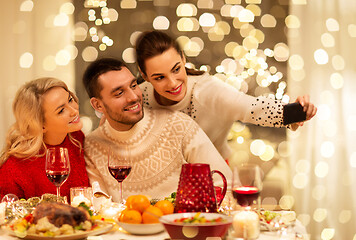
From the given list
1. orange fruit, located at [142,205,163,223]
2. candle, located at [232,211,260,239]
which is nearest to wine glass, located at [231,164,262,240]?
candle, located at [232,211,260,239]

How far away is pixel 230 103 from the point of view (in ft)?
6.92

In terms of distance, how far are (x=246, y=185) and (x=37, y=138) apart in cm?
120

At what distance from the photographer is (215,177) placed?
204 cm

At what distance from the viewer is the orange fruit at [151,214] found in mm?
1180

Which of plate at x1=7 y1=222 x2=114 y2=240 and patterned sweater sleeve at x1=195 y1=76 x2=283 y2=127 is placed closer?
plate at x1=7 y1=222 x2=114 y2=240

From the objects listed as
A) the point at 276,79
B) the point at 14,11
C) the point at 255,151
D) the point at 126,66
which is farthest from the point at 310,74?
the point at 14,11

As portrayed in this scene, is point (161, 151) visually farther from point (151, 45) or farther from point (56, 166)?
point (56, 166)

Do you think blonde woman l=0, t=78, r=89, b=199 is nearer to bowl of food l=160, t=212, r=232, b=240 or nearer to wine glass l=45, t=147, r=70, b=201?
wine glass l=45, t=147, r=70, b=201

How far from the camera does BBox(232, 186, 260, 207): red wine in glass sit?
116 centimetres

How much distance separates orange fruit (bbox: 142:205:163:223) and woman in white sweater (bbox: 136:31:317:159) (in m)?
0.93

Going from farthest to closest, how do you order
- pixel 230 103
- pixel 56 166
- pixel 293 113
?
pixel 230 103
pixel 293 113
pixel 56 166

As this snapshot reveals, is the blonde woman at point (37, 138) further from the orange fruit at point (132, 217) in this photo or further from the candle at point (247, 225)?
the candle at point (247, 225)

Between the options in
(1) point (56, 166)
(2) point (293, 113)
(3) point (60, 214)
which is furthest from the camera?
(2) point (293, 113)

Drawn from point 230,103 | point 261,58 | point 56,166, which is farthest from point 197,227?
point 261,58
